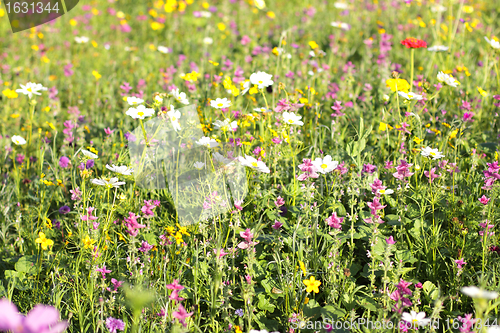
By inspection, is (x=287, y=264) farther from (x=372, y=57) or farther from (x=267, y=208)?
(x=372, y=57)

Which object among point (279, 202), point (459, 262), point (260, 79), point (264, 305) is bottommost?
point (264, 305)

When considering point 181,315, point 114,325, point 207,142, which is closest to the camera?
point 181,315

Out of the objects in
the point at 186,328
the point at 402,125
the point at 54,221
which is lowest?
the point at 54,221

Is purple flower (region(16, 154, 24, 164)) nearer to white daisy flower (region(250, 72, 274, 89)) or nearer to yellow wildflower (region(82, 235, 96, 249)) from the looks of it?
yellow wildflower (region(82, 235, 96, 249))

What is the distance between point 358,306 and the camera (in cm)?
178

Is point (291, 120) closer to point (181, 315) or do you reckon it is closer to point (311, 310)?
point (311, 310)

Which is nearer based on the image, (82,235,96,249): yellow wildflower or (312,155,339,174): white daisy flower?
(82,235,96,249): yellow wildflower

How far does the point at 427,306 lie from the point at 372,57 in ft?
11.7

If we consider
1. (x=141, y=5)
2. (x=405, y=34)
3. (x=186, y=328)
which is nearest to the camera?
(x=186, y=328)

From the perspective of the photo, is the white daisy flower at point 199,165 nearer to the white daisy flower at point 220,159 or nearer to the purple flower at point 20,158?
the white daisy flower at point 220,159

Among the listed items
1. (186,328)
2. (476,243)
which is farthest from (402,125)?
(186,328)

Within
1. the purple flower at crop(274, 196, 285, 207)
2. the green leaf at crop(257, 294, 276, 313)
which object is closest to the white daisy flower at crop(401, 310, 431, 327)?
the green leaf at crop(257, 294, 276, 313)

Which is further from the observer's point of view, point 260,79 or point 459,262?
point 260,79

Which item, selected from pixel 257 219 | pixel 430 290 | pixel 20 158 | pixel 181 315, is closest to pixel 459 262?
pixel 430 290
